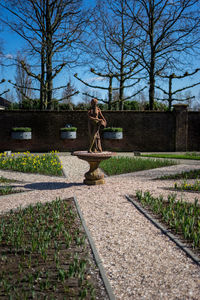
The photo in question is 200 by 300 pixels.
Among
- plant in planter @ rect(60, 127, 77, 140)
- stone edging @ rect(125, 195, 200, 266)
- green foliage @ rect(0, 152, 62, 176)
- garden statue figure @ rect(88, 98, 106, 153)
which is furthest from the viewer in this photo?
plant in planter @ rect(60, 127, 77, 140)

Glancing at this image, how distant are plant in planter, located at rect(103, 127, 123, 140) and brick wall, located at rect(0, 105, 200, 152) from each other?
58 centimetres

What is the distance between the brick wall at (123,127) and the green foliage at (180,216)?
11048mm

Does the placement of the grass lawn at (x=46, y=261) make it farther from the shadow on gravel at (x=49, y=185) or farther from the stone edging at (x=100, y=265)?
the shadow on gravel at (x=49, y=185)

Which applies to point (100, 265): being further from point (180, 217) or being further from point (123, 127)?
point (123, 127)

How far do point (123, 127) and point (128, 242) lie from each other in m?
13.5

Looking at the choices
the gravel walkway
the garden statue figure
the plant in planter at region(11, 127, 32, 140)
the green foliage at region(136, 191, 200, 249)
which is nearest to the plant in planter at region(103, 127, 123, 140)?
the plant in planter at region(11, 127, 32, 140)

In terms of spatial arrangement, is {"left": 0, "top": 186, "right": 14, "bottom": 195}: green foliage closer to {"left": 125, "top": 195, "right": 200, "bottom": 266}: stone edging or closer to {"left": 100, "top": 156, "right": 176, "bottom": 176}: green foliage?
{"left": 125, "top": 195, "right": 200, "bottom": 266}: stone edging

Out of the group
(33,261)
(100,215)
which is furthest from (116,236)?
(33,261)

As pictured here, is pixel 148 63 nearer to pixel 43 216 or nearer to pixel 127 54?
pixel 127 54

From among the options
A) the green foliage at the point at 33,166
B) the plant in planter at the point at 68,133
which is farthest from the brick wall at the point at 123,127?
the green foliage at the point at 33,166

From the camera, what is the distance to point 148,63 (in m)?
20.2

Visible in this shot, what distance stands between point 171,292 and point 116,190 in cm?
402

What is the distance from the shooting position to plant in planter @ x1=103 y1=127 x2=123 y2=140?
1606cm

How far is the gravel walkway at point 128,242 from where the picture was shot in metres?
2.75
